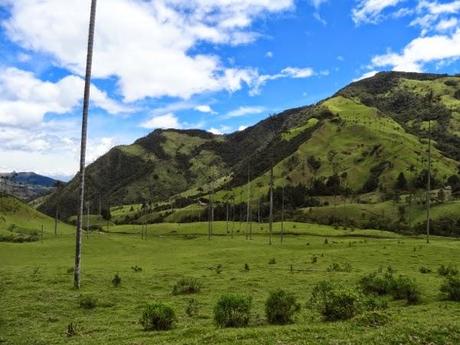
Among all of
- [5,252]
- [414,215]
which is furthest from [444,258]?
[414,215]

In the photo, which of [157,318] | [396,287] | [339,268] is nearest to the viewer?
[157,318]

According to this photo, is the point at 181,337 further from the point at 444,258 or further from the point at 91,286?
the point at 444,258

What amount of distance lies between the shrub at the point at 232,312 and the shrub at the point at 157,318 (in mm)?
2403

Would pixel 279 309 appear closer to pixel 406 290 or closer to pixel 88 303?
pixel 406 290

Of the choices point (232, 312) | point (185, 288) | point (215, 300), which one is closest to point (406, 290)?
point (215, 300)

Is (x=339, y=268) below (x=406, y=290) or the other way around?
below

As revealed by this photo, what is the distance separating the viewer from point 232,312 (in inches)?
968

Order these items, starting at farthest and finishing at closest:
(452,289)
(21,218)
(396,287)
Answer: (21,218), (396,287), (452,289)

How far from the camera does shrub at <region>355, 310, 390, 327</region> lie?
22328mm

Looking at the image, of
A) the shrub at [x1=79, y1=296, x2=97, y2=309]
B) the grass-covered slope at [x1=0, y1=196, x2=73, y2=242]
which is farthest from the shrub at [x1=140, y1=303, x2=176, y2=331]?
the grass-covered slope at [x1=0, y1=196, x2=73, y2=242]

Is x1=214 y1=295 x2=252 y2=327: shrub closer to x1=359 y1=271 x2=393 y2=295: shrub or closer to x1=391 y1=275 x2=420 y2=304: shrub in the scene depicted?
x1=391 y1=275 x2=420 y2=304: shrub

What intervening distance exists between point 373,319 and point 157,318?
10103 millimetres

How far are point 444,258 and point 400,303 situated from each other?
Result: 35.6 m

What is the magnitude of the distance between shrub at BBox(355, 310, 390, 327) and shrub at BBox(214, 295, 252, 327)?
5268mm
